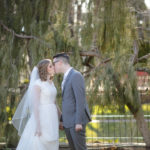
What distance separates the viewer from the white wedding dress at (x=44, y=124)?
4172 millimetres

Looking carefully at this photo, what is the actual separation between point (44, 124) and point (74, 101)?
632 mm

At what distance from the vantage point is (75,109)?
3.78m

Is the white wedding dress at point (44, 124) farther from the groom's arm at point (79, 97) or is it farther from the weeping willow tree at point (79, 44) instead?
the weeping willow tree at point (79, 44)

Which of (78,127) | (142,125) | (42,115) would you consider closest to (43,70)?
(42,115)

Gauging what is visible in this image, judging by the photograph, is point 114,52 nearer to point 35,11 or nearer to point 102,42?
point 102,42

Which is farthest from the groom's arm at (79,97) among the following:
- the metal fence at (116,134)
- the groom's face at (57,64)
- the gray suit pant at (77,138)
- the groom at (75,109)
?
the metal fence at (116,134)

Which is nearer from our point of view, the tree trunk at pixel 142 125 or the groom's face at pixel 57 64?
the groom's face at pixel 57 64

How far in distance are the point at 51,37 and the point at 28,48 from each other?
1.45 ft

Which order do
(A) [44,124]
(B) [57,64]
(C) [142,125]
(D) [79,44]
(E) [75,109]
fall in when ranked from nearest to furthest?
(E) [75,109] → (B) [57,64] → (A) [44,124] → (D) [79,44] → (C) [142,125]

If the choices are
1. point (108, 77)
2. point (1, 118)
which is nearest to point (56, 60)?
point (108, 77)

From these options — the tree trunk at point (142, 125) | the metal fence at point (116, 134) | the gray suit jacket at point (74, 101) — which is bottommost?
the metal fence at point (116, 134)

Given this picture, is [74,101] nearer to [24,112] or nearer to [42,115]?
[42,115]

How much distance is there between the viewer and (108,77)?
5059 millimetres

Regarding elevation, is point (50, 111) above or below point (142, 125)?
above
